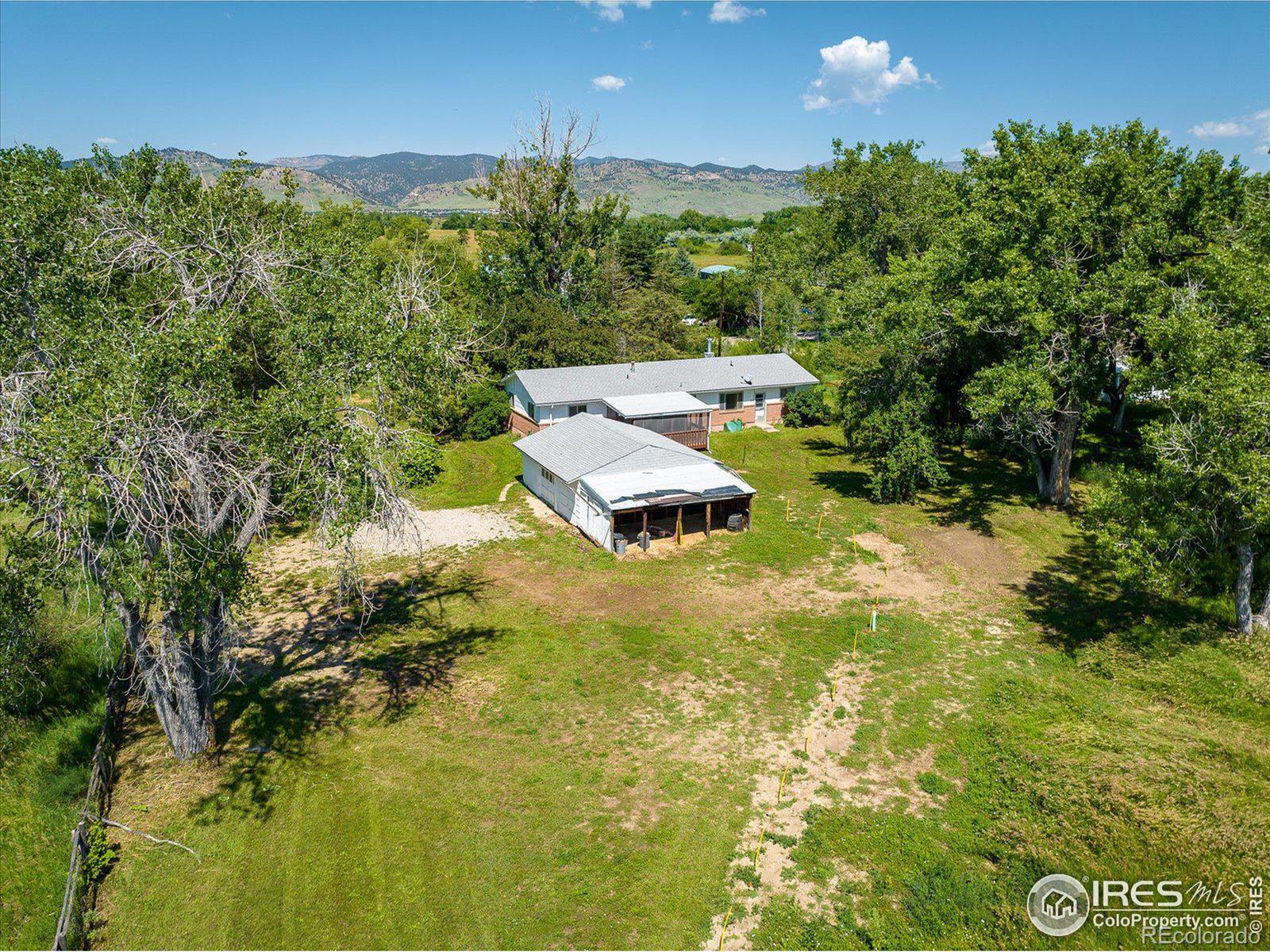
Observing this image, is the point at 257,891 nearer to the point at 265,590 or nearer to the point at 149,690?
the point at 149,690

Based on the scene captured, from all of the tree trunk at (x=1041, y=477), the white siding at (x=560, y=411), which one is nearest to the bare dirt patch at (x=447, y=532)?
the white siding at (x=560, y=411)

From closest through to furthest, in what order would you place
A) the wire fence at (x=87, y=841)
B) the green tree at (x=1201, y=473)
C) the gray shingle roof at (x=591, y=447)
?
1. the wire fence at (x=87, y=841)
2. the green tree at (x=1201, y=473)
3. the gray shingle roof at (x=591, y=447)

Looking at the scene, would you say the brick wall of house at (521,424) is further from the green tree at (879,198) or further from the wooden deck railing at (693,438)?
the green tree at (879,198)

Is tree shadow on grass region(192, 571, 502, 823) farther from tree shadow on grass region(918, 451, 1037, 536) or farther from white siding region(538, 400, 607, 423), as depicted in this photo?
tree shadow on grass region(918, 451, 1037, 536)

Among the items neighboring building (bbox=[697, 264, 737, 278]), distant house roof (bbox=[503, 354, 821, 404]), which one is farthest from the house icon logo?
neighboring building (bbox=[697, 264, 737, 278])

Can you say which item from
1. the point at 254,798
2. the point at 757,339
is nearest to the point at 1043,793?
the point at 254,798

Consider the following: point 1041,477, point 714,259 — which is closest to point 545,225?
point 1041,477
